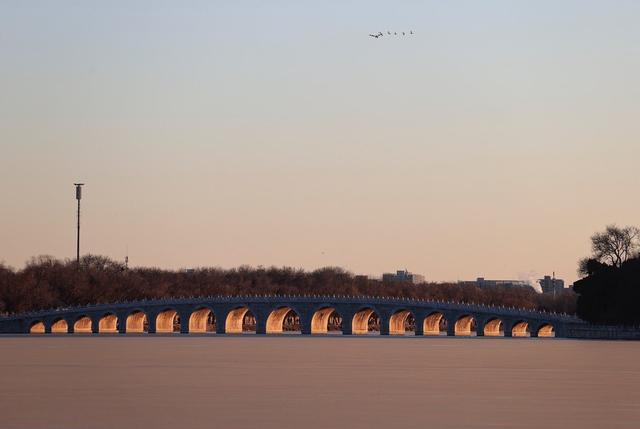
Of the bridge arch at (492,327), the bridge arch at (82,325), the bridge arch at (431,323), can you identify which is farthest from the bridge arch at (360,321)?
the bridge arch at (82,325)

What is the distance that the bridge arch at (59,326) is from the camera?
149 meters

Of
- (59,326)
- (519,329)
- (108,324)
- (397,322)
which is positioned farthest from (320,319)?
(59,326)

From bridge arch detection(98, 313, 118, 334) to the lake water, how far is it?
57078 millimetres

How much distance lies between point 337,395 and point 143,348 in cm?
4763

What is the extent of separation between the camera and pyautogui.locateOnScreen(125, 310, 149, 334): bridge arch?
151350mm

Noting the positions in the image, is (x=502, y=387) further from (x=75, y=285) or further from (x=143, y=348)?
(x=75, y=285)

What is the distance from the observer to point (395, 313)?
146875 millimetres

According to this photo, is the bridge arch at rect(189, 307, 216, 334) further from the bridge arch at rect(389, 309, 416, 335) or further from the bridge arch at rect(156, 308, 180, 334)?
the bridge arch at rect(389, 309, 416, 335)

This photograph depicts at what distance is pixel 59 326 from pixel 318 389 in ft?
320

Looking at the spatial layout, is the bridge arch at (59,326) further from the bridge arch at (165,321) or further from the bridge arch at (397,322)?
the bridge arch at (397,322)

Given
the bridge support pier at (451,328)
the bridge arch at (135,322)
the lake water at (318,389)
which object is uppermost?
the bridge arch at (135,322)

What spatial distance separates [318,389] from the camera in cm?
5678

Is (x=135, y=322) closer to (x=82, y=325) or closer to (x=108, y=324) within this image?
(x=108, y=324)

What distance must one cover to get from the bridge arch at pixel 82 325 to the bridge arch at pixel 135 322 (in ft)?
12.1
